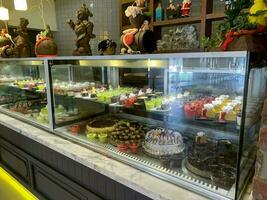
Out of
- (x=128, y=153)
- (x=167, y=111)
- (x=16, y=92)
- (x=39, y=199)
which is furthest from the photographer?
(x=16, y=92)

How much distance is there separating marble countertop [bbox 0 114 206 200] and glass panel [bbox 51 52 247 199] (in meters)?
0.05

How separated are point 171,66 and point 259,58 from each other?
57 cm

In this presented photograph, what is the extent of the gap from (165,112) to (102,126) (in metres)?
0.51

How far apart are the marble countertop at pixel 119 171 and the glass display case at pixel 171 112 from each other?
4 centimetres

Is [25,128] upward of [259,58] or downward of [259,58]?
downward

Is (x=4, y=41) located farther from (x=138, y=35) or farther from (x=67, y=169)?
(x=138, y=35)

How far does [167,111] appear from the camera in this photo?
1.59m

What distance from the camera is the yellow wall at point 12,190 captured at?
176cm

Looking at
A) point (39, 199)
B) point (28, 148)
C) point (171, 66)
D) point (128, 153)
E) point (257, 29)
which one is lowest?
point (39, 199)

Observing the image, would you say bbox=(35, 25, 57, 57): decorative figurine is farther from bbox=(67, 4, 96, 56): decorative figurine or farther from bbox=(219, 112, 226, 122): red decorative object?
bbox=(219, 112, 226, 122): red decorative object

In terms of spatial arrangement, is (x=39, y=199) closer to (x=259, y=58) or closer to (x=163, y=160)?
(x=163, y=160)

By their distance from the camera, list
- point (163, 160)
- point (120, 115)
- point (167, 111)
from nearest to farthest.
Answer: point (163, 160), point (167, 111), point (120, 115)

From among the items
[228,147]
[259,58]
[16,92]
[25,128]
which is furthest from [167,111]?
[16,92]

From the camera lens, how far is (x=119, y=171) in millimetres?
1214
